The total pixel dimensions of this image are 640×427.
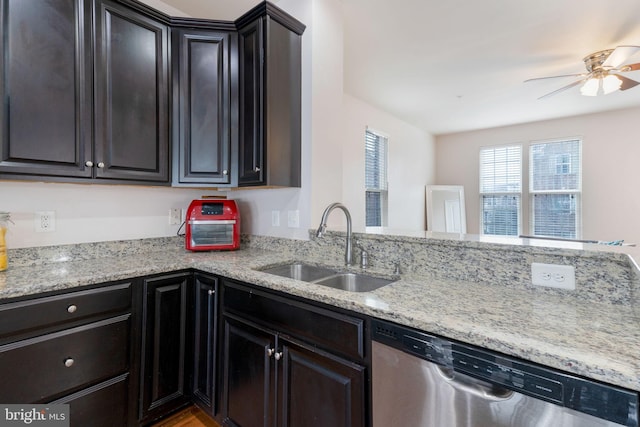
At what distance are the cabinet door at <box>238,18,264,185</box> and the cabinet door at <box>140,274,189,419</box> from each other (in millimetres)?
722

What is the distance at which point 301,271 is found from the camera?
5.91 ft

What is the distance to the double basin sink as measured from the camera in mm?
1518

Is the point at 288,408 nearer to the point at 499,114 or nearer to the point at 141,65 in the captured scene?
the point at 141,65

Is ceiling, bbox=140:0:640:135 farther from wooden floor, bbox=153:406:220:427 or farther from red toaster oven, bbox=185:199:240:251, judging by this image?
wooden floor, bbox=153:406:220:427

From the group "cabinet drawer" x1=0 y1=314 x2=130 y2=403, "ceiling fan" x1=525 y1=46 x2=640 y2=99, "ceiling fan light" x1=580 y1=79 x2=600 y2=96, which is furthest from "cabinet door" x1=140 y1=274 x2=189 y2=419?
"ceiling fan light" x1=580 y1=79 x2=600 y2=96

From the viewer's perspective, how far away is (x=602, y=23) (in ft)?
7.78

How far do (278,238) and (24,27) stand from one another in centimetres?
165

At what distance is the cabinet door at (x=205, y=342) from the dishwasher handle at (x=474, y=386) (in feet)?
3.86

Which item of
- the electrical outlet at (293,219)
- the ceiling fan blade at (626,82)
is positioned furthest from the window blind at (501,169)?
the electrical outlet at (293,219)

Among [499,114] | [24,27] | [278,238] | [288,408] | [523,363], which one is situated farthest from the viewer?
[499,114]

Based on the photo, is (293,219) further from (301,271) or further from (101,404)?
(101,404)

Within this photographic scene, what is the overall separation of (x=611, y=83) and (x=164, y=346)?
4306 mm

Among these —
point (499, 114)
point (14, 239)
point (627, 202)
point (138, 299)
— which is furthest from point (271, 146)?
point (627, 202)

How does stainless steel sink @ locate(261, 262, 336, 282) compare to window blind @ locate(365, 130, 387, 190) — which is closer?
stainless steel sink @ locate(261, 262, 336, 282)
